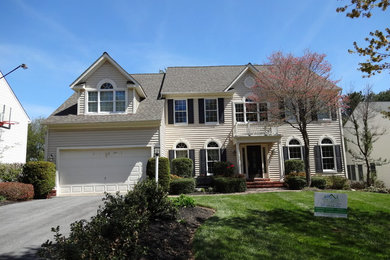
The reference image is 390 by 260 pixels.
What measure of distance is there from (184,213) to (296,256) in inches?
144

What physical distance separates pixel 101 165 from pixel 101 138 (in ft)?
5.10

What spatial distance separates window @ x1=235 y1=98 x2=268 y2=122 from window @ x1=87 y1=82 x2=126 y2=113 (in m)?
7.58

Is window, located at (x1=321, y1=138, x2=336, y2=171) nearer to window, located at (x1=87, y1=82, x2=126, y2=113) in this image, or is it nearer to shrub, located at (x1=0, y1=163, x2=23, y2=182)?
window, located at (x1=87, y1=82, x2=126, y2=113)

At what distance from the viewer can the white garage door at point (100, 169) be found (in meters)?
15.4

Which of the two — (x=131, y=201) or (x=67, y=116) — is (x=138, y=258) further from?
(x=67, y=116)

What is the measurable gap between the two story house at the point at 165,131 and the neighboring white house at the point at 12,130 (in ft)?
21.8

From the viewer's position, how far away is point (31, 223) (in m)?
8.05

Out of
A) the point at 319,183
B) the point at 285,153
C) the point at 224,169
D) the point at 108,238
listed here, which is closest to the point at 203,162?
the point at 224,169

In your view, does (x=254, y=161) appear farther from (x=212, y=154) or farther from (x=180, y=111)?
(x=180, y=111)

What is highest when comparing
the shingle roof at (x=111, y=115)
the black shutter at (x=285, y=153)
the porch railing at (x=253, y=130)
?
the shingle roof at (x=111, y=115)

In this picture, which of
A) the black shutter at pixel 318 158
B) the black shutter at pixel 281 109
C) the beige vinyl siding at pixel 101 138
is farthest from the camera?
the black shutter at pixel 318 158

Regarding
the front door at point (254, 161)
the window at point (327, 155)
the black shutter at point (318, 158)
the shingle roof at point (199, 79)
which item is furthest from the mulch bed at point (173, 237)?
the window at point (327, 155)

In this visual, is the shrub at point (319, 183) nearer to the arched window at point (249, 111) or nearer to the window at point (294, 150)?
the window at point (294, 150)

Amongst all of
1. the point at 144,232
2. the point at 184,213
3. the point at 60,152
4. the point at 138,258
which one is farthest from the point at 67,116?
the point at 138,258
